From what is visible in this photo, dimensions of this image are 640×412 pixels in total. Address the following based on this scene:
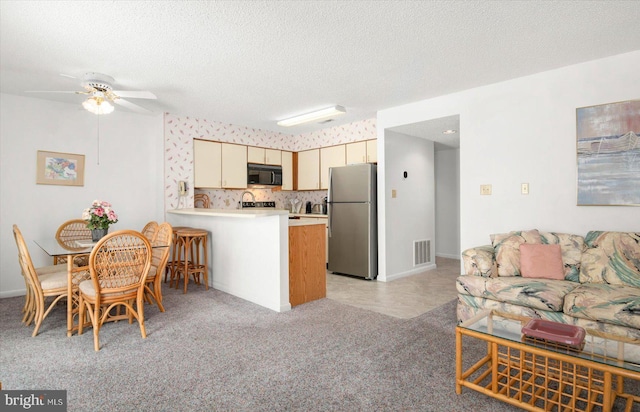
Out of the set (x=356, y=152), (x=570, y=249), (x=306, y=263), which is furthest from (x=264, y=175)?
(x=570, y=249)

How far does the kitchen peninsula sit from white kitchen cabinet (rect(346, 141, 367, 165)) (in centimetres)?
186

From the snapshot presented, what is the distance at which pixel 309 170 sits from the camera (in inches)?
249

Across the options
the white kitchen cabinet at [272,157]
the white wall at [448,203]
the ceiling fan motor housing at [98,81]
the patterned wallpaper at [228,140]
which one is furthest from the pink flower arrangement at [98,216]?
the white wall at [448,203]

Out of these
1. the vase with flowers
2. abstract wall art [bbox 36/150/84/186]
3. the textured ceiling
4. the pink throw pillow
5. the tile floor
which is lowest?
the tile floor

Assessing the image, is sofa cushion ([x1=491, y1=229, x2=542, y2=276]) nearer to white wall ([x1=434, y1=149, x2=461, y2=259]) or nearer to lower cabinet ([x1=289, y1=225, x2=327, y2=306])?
lower cabinet ([x1=289, y1=225, x2=327, y2=306])

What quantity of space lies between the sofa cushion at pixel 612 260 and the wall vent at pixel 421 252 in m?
2.59

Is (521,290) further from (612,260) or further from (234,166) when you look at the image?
(234,166)

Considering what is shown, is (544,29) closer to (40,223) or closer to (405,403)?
(405,403)

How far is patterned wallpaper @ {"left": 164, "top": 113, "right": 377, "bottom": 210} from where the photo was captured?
5.00m

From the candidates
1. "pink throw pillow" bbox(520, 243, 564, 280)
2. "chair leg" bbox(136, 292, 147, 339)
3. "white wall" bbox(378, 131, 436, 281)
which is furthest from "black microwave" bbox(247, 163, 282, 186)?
"pink throw pillow" bbox(520, 243, 564, 280)

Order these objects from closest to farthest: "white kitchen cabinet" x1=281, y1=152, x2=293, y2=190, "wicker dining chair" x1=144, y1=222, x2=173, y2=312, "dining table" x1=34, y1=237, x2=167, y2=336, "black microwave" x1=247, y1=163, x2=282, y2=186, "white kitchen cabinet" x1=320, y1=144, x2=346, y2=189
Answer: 1. "dining table" x1=34, y1=237, x2=167, y2=336
2. "wicker dining chair" x1=144, y1=222, x2=173, y2=312
3. "white kitchen cabinet" x1=320, y1=144, x2=346, y2=189
4. "black microwave" x1=247, y1=163, x2=282, y2=186
5. "white kitchen cabinet" x1=281, y1=152, x2=293, y2=190

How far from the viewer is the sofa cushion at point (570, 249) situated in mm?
2900

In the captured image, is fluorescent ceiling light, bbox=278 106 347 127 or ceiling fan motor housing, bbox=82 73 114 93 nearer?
ceiling fan motor housing, bbox=82 73 114 93

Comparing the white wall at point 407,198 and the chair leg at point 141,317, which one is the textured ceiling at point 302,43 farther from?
the chair leg at point 141,317
